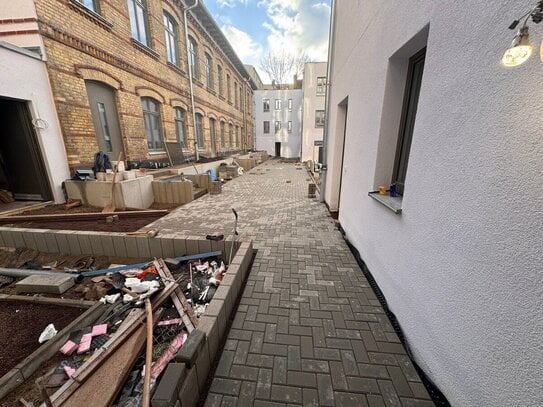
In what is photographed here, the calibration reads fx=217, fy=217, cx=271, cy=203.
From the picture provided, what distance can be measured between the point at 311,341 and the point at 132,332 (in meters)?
1.82

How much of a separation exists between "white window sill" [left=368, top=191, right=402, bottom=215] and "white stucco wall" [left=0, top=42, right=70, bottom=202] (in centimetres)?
763

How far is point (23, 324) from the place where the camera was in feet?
8.21

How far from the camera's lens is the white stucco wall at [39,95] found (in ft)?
15.6

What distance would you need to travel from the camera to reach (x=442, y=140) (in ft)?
5.42

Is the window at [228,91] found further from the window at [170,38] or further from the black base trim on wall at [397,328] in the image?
the black base trim on wall at [397,328]

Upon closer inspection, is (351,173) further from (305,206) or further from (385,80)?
(305,206)

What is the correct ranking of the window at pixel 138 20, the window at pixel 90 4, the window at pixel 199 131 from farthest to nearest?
1. the window at pixel 199 131
2. the window at pixel 138 20
3. the window at pixel 90 4

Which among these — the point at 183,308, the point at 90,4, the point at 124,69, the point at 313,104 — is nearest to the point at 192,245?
the point at 183,308

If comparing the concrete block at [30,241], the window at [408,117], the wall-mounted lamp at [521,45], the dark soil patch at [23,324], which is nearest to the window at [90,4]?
the concrete block at [30,241]

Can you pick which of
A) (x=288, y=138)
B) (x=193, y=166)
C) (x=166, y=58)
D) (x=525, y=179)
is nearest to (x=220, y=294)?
(x=525, y=179)

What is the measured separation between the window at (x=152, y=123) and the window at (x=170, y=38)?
255 cm

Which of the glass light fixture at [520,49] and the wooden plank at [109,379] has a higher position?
the glass light fixture at [520,49]

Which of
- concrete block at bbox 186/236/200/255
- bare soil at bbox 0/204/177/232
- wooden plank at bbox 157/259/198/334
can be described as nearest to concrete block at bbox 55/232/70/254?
bare soil at bbox 0/204/177/232

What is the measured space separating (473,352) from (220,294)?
6.64ft
